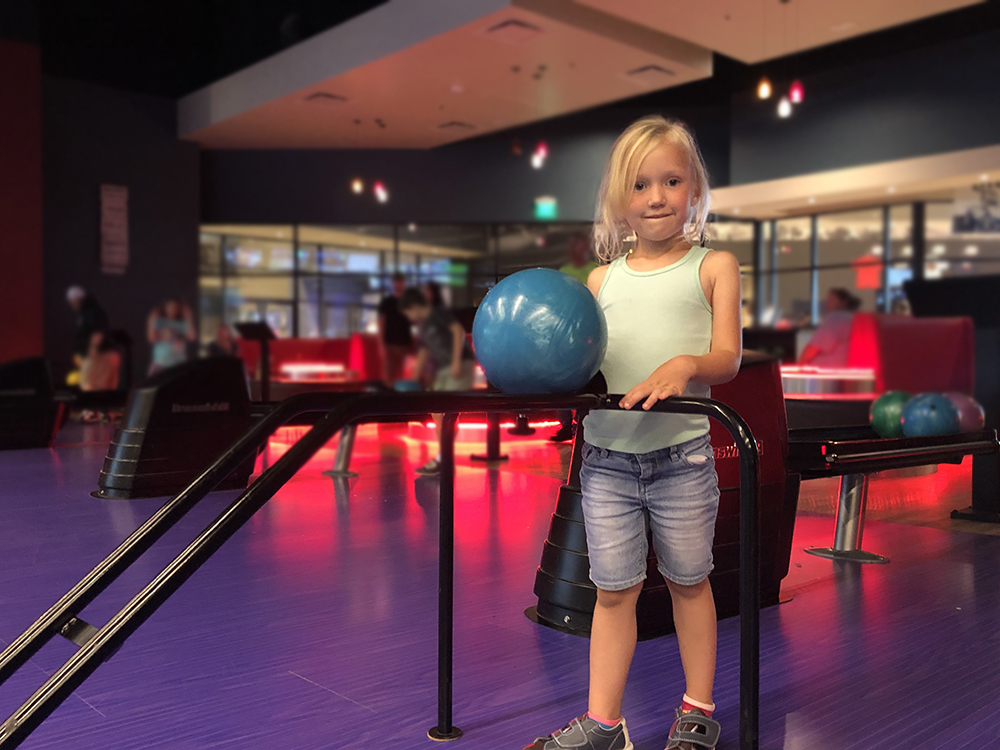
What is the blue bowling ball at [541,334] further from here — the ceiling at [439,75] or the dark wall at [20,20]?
the dark wall at [20,20]

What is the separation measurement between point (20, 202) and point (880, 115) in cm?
1166

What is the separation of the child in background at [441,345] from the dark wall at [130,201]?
7.41m

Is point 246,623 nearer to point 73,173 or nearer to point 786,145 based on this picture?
point 73,173

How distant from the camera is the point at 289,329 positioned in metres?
14.6

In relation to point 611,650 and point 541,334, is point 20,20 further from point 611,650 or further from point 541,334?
point 611,650

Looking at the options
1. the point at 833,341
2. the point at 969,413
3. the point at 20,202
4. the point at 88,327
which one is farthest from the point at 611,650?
the point at 20,202

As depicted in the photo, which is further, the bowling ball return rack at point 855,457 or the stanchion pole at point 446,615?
the bowling ball return rack at point 855,457

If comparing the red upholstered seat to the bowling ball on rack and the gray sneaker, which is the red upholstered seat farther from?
the gray sneaker

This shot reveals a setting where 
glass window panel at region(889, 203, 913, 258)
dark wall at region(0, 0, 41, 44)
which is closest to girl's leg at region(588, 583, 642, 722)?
dark wall at region(0, 0, 41, 44)

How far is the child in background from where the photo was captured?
19.3 ft

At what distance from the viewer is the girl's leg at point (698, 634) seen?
1717mm

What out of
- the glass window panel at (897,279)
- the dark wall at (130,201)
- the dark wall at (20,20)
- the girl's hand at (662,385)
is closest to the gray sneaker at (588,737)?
the girl's hand at (662,385)

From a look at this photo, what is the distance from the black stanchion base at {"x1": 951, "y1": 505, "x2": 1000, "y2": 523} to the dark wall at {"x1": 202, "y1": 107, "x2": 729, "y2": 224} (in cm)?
1031

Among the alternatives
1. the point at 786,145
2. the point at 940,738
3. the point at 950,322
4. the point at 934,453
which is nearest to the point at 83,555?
the point at 940,738
